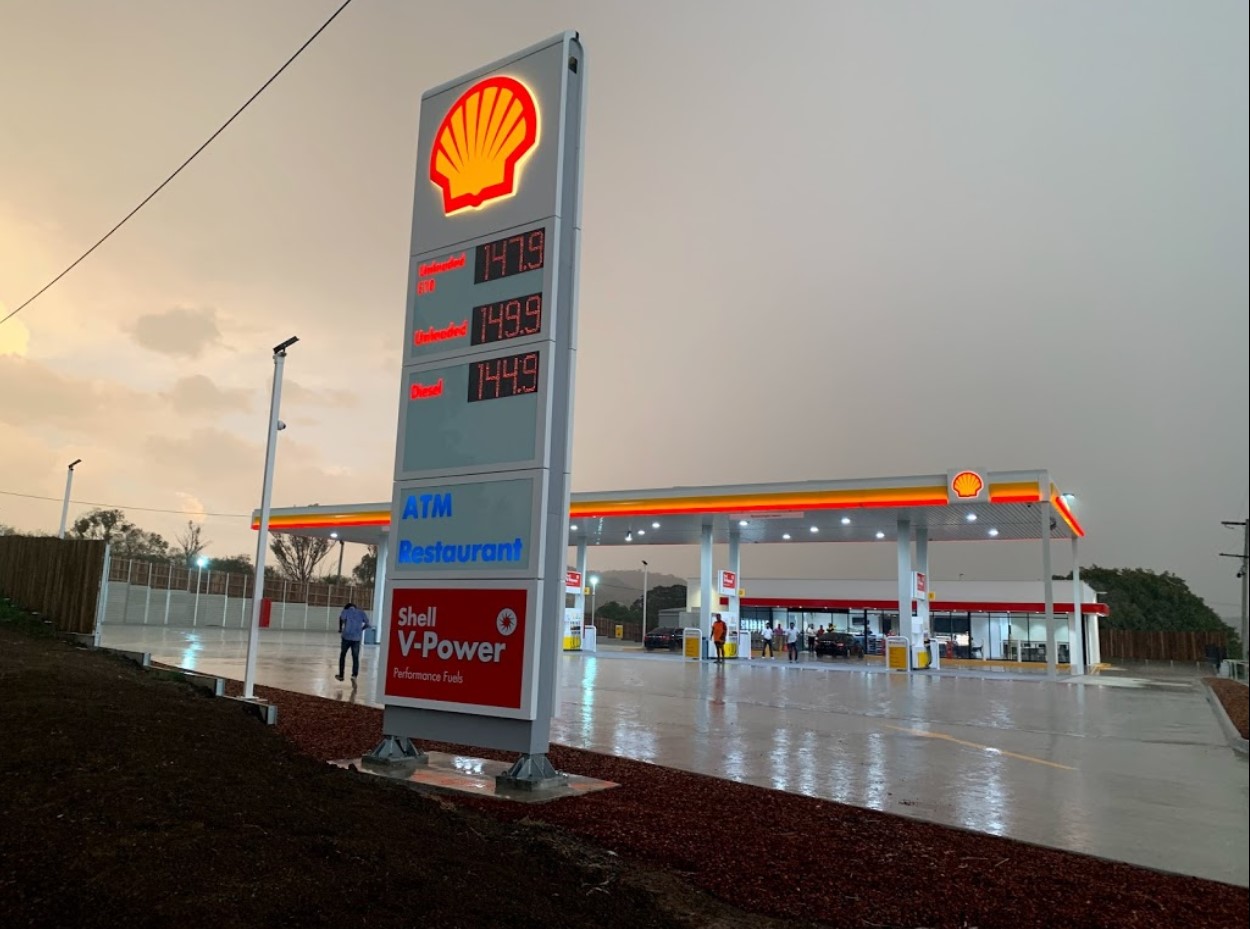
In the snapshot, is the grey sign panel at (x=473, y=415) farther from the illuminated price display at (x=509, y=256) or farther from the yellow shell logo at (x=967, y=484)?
the yellow shell logo at (x=967, y=484)

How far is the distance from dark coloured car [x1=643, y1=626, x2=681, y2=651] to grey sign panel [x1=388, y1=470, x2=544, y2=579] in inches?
1526

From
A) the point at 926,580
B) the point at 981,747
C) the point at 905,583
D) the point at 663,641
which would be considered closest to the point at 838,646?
the point at 926,580

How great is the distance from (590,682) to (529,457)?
45.9ft

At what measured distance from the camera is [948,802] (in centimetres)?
771

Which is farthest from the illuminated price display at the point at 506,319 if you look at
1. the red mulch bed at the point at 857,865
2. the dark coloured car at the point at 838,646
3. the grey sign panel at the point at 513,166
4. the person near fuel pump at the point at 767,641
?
the dark coloured car at the point at 838,646

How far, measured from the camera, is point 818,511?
32.3m

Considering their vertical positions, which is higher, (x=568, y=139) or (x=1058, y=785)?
(x=568, y=139)

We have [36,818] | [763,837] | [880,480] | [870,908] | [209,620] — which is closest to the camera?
[36,818]

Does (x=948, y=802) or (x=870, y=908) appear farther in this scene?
(x=948, y=802)

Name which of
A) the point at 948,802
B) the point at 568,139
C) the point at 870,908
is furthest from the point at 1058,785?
the point at 568,139

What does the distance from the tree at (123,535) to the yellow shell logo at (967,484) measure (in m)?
61.9

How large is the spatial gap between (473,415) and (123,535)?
7306cm

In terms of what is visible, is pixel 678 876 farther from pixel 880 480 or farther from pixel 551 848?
pixel 880 480

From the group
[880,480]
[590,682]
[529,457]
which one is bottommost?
[590,682]
